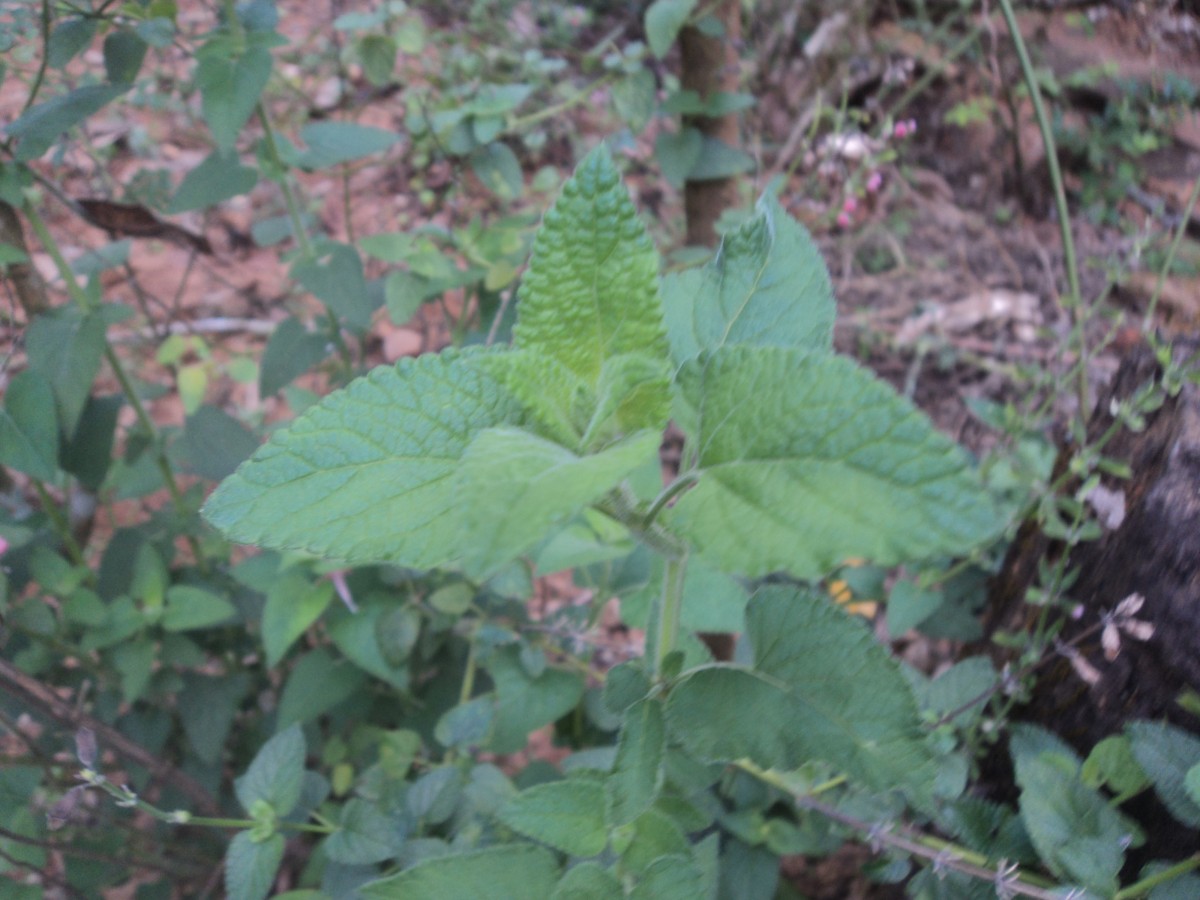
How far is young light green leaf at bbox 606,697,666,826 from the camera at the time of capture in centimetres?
69

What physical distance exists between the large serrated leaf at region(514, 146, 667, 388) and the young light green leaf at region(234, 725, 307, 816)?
0.70 meters

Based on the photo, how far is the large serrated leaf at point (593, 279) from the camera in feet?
2.01

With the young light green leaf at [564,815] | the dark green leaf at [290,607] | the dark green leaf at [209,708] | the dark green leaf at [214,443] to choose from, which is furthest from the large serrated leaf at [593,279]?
the dark green leaf at [209,708]

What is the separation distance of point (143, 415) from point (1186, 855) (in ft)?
5.38

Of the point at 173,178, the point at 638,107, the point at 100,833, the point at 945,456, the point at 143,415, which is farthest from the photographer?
the point at 173,178

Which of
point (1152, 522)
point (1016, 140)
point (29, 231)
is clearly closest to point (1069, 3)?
point (1016, 140)

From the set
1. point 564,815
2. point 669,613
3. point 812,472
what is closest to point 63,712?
point 564,815

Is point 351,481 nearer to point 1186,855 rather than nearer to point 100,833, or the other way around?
point 1186,855

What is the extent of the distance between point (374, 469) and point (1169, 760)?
78 cm

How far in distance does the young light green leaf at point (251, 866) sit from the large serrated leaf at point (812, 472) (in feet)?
2.46

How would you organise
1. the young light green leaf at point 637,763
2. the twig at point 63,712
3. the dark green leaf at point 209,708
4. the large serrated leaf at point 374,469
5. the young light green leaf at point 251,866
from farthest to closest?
1. the dark green leaf at point 209,708
2. the twig at point 63,712
3. the young light green leaf at point 251,866
4. the young light green leaf at point 637,763
5. the large serrated leaf at point 374,469

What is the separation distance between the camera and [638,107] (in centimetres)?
159

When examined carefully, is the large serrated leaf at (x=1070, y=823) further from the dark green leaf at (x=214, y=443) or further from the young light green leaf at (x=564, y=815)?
the dark green leaf at (x=214, y=443)

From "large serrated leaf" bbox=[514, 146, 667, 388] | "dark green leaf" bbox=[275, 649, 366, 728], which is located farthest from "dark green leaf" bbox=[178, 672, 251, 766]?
"large serrated leaf" bbox=[514, 146, 667, 388]
